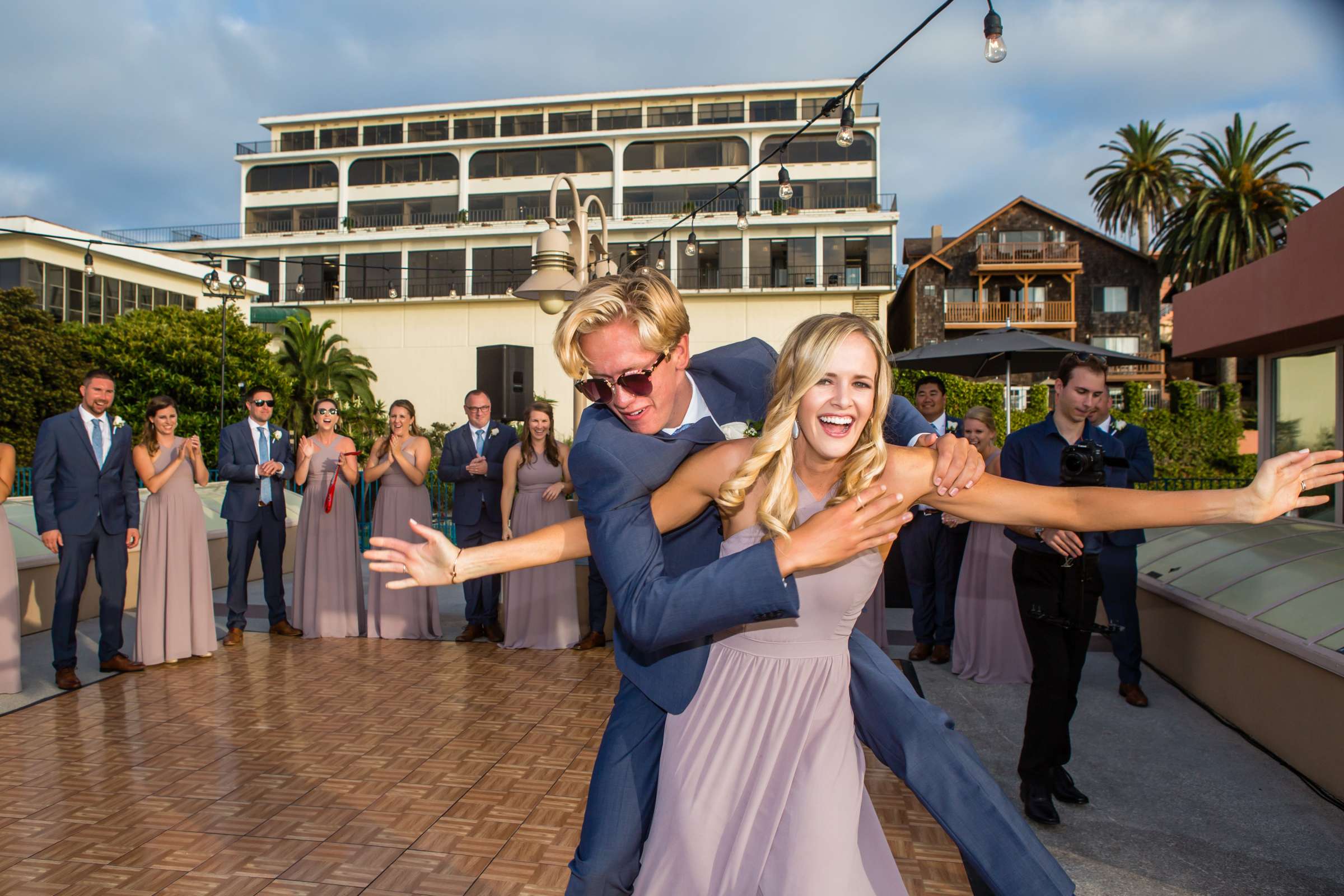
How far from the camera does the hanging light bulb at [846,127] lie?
8.77 meters

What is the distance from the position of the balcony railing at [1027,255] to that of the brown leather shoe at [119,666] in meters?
46.7

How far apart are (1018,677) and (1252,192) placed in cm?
3855

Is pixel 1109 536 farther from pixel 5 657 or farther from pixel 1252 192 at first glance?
pixel 1252 192

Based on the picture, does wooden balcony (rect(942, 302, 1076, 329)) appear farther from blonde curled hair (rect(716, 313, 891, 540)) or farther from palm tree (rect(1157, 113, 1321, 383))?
blonde curled hair (rect(716, 313, 891, 540))

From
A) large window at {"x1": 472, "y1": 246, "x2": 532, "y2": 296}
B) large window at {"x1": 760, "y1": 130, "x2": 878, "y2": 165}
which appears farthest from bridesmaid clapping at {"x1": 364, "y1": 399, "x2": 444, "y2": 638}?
large window at {"x1": 760, "y1": 130, "x2": 878, "y2": 165}

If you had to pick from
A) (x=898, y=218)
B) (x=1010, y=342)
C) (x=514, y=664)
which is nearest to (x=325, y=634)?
(x=514, y=664)

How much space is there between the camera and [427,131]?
5750 centimetres

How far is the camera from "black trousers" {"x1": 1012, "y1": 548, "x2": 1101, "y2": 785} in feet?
13.7

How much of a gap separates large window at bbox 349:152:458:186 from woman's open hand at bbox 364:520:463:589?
189 feet

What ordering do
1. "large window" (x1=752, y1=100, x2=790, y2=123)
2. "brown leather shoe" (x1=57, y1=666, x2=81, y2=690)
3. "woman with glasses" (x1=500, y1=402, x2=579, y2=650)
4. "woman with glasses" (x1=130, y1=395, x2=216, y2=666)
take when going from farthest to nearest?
"large window" (x1=752, y1=100, x2=790, y2=123), "woman with glasses" (x1=500, y1=402, x2=579, y2=650), "woman with glasses" (x1=130, y1=395, x2=216, y2=666), "brown leather shoe" (x1=57, y1=666, x2=81, y2=690)

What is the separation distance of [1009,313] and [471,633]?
45.2 m

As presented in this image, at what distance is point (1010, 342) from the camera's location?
32.1ft

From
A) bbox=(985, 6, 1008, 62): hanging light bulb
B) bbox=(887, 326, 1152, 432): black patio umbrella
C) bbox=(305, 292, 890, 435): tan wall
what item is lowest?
bbox=(887, 326, 1152, 432): black patio umbrella

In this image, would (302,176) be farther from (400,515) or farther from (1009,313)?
(400,515)
